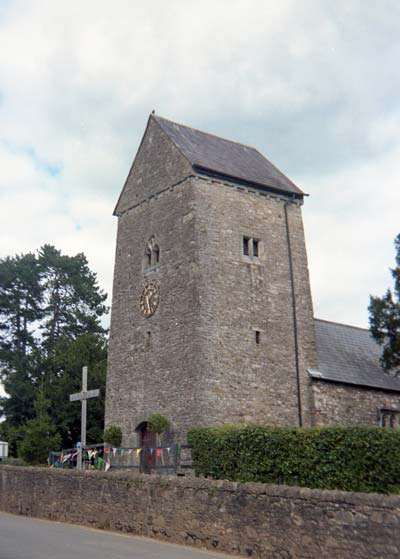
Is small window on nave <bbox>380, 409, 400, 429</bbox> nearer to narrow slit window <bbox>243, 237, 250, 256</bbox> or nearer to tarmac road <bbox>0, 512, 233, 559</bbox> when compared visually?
narrow slit window <bbox>243, 237, 250, 256</bbox>

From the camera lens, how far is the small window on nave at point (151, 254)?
2800 cm

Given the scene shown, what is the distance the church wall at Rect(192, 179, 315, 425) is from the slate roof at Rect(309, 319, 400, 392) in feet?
4.37

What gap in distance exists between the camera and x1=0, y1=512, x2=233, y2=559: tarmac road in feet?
39.5

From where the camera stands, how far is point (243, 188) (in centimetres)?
2822

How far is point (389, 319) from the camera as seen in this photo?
82.1 feet

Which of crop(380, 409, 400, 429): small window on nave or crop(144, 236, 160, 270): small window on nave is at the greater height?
crop(144, 236, 160, 270): small window on nave

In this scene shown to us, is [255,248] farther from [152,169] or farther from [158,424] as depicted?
[158,424]

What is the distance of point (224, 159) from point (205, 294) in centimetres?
751

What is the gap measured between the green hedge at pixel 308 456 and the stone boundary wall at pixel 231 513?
4762mm

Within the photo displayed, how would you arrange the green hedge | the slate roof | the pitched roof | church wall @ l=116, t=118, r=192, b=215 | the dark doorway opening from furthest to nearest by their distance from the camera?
the slate roof < church wall @ l=116, t=118, r=192, b=215 < the pitched roof < the dark doorway opening < the green hedge

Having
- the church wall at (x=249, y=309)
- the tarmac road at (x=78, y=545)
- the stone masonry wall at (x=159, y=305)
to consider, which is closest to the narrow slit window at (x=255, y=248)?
the church wall at (x=249, y=309)

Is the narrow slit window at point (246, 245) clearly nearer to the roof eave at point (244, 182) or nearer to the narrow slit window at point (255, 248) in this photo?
the narrow slit window at point (255, 248)

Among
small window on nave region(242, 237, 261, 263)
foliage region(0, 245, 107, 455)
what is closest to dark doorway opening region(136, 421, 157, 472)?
small window on nave region(242, 237, 261, 263)

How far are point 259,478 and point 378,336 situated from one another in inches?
348
